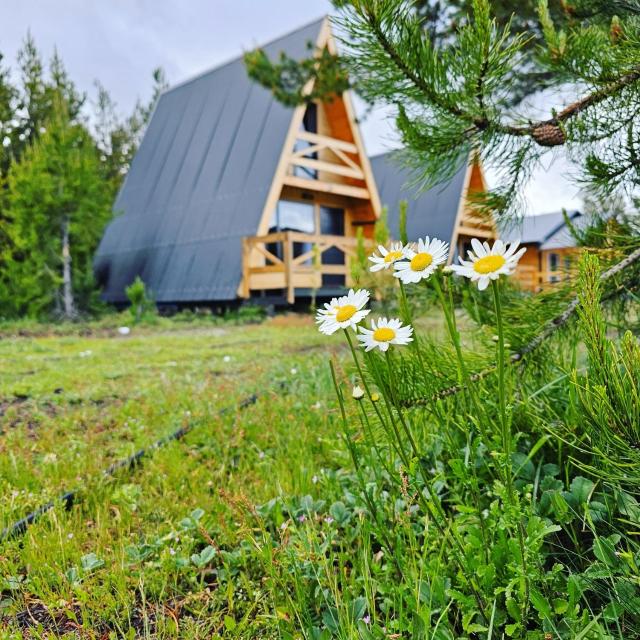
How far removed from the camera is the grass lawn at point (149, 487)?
1445 mm

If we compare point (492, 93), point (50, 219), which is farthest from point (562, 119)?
point (50, 219)

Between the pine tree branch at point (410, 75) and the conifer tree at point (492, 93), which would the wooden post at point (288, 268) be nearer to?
the conifer tree at point (492, 93)

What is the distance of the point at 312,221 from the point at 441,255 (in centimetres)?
1342

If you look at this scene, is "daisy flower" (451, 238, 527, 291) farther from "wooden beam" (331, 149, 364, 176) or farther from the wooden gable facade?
"wooden beam" (331, 149, 364, 176)

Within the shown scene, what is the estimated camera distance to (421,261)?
36.7 inches

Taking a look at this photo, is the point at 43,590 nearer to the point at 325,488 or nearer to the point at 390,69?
the point at 325,488

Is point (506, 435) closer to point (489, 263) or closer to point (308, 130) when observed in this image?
point (489, 263)

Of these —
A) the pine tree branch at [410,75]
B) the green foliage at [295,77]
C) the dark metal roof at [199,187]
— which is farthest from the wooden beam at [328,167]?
the pine tree branch at [410,75]

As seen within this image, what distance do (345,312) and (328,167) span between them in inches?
485

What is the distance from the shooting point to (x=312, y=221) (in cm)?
1410

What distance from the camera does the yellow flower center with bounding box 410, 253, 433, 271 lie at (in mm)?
925

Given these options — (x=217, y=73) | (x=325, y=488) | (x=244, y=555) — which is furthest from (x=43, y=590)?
(x=217, y=73)

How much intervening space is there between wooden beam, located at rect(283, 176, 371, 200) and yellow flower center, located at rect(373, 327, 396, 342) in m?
11.3

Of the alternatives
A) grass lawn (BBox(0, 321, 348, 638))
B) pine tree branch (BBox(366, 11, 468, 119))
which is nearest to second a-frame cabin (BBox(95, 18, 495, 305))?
grass lawn (BBox(0, 321, 348, 638))
